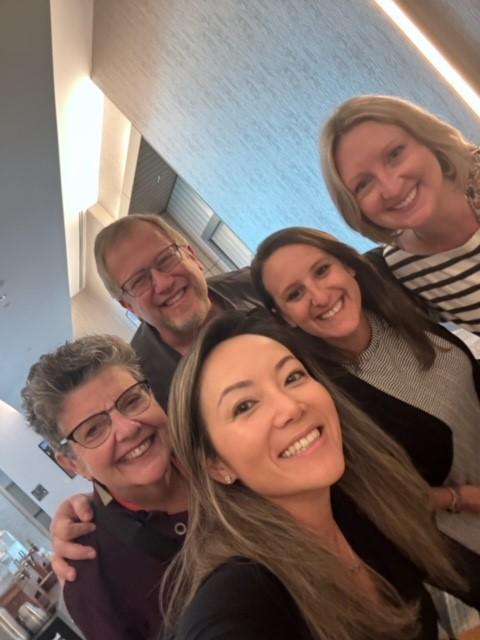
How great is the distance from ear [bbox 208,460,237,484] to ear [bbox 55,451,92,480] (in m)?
0.42

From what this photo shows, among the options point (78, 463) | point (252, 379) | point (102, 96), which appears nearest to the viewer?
point (252, 379)

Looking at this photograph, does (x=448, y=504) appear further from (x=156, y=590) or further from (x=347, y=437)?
(x=156, y=590)

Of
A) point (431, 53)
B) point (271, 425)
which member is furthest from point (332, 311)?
point (431, 53)

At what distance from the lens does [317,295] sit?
1190 millimetres

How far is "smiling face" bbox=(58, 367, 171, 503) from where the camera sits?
1.14 m

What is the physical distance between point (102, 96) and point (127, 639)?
110 inches

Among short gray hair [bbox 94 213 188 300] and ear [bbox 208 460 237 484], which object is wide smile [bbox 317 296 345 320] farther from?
short gray hair [bbox 94 213 188 300]

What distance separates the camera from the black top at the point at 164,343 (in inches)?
62.1

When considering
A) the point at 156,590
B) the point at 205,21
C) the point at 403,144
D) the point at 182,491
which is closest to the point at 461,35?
the point at 403,144

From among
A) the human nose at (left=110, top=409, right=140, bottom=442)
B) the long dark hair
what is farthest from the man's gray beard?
the human nose at (left=110, top=409, right=140, bottom=442)

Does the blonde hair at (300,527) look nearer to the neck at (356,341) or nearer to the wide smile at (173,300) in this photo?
the neck at (356,341)

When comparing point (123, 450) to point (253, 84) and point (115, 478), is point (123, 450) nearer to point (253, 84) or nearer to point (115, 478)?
point (115, 478)

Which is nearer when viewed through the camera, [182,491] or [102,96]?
[182,491]

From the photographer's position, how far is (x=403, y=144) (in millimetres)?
1214
